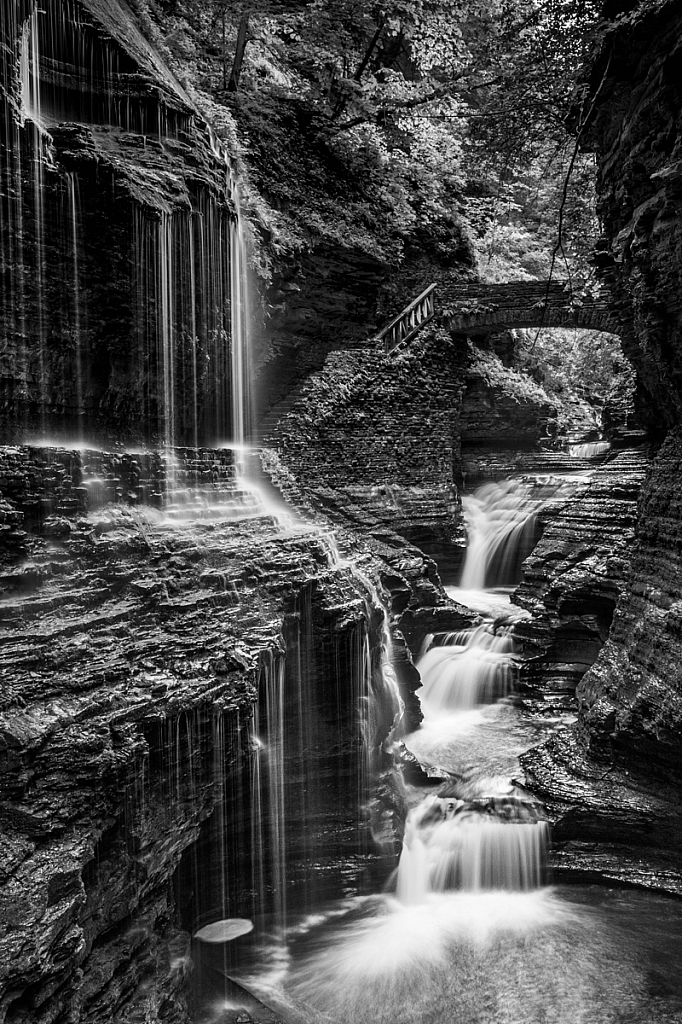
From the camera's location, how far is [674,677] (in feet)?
21.0

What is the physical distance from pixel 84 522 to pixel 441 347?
11.4m

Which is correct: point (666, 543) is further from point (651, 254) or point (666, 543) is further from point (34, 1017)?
point (34, 1017)

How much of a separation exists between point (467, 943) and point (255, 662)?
127 inches

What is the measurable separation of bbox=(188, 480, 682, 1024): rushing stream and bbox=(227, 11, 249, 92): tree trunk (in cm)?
1234

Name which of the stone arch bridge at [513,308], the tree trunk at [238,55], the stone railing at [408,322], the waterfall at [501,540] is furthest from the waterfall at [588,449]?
the tree trunk at [238,55]

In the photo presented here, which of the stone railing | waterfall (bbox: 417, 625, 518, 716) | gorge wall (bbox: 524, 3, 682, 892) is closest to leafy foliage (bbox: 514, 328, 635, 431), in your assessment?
the stone railing

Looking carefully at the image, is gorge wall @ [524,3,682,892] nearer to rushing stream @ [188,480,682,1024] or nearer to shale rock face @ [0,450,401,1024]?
rushing stream @ [188,480,682,1024]

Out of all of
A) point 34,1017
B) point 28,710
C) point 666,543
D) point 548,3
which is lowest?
point 34,1017

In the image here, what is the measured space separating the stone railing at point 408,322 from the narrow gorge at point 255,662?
12.9 feet

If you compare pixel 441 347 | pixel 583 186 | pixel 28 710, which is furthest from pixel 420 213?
pixel 28 710

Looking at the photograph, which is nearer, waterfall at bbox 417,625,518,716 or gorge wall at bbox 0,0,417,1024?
gorge wall at bbox 0,0,417,1024

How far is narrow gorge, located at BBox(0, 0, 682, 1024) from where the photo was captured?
4.56 m

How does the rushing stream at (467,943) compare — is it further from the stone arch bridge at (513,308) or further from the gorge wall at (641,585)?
the stone arch bridge at (513,308)

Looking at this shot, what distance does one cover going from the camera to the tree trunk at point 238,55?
12.5 metres
